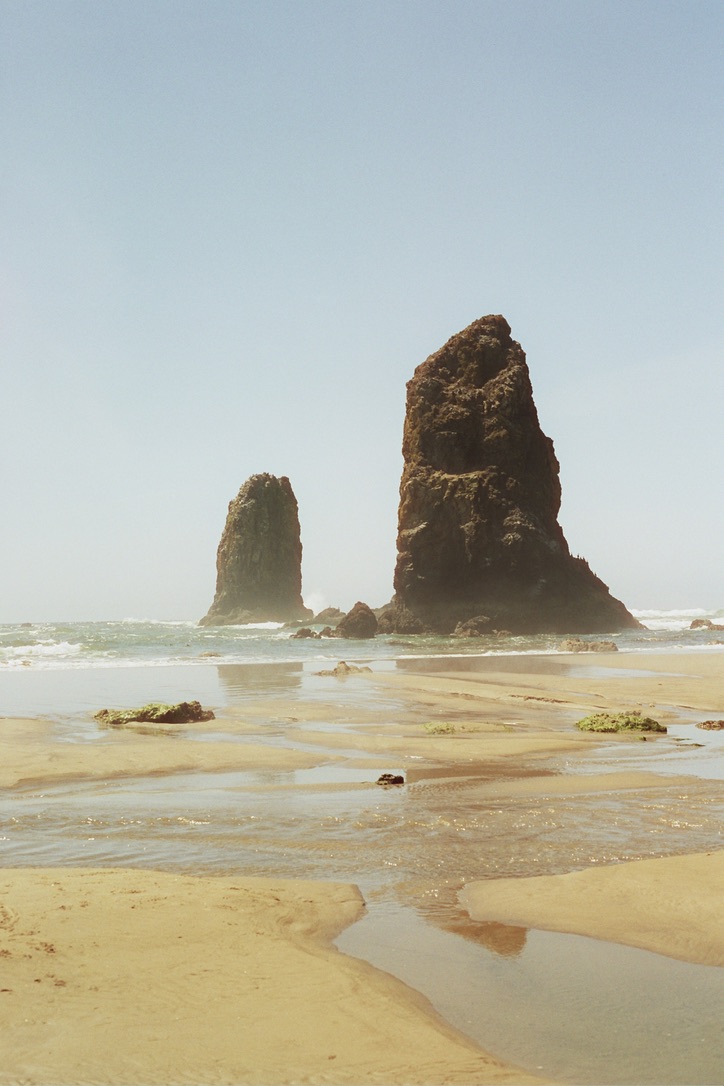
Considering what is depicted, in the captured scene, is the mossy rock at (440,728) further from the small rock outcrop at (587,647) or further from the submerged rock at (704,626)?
the submerged rock at (704,626)

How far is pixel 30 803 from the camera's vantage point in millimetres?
9438

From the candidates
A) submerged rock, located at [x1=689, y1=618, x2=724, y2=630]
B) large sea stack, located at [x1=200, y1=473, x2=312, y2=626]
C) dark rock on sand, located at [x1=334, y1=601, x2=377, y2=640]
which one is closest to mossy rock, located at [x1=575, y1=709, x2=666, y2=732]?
dark rock on sand, located at [x1=334, y1=601, x2=377, y2=640]

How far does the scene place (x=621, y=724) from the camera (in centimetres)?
1495

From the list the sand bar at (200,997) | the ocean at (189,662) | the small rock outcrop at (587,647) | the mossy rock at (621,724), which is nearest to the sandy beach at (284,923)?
the sand bar at (200,997)

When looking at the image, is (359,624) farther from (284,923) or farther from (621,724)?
(284,923)

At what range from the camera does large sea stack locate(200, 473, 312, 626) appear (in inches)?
4289

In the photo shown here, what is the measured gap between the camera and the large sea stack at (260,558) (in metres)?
109

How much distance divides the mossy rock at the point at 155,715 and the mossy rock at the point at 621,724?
734 cm

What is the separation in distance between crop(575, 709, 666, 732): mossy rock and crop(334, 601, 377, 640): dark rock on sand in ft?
156

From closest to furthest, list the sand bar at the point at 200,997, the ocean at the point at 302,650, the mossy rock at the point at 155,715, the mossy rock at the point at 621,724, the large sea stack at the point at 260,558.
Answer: the sand bar at the point at 200,997 < the mossy rock at the point at 621,724 < the mossy rock at the point at 155,715 < the ocean at the point at 302,650 < the large sea stack at the point at 260,558

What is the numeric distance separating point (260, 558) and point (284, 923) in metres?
106

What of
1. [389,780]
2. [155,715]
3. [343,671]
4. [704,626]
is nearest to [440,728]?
[389,780]

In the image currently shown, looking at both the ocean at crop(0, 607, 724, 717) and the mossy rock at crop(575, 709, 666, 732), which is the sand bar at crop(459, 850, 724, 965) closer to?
the mossy rock at crop(575, 709, 666, 732)

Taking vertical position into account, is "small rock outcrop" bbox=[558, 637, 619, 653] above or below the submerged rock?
below
